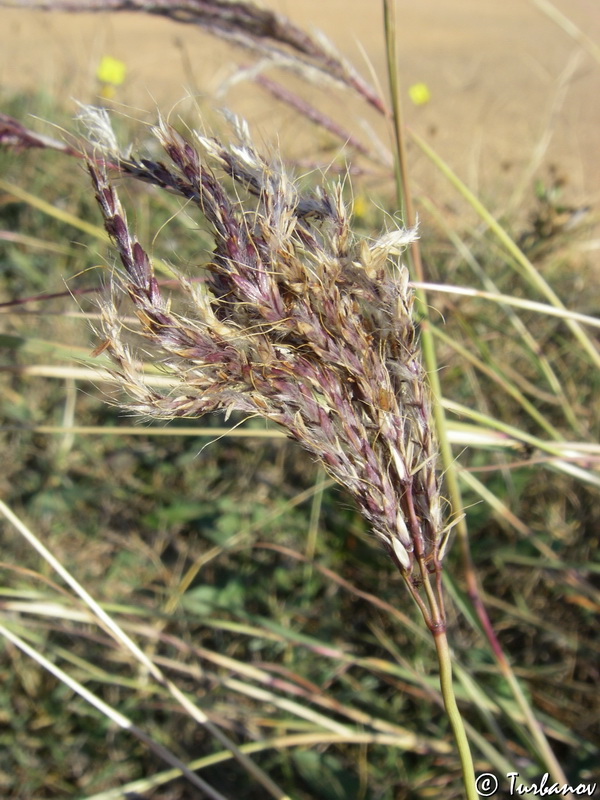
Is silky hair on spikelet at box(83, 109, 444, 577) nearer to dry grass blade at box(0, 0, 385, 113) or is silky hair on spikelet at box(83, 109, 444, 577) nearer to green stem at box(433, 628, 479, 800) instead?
green stem at box(433, 628, 479, 800)

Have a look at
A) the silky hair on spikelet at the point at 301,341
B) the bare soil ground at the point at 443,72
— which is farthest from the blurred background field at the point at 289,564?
the bare soil ground at the point at 443,72

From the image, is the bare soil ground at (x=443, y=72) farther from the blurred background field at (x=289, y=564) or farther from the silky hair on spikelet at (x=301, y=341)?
the silky hair on spikelet at (x=301, y=341)

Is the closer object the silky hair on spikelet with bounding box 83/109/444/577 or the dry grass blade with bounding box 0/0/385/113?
the silky hair on spikelet with bounding box 83/109/444/577

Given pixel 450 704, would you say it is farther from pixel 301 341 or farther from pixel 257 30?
pixel 257 30

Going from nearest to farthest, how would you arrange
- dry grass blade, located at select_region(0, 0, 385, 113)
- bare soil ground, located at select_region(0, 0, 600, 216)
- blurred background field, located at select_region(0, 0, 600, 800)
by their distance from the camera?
dry grass blade, located at select_region(0, 0, 385, 113), blurred background field, located at select_region(0, 0, 600, 800), bare soil ground, located at select_region(0, 0, 600, 216)

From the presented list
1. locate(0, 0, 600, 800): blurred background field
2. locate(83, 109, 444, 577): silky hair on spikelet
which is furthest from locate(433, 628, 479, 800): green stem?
locate(0, 0, 600, 800): blurred background field

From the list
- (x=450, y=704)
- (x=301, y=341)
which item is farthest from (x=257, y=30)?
(x=450, y=704)
